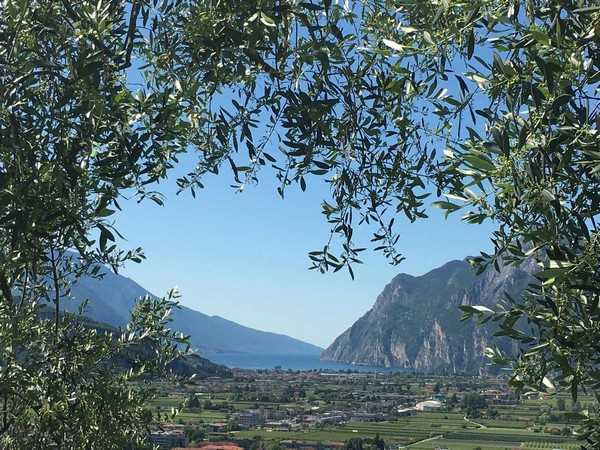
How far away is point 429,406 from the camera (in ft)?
362

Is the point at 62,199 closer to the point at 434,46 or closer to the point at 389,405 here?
the point at 434,46

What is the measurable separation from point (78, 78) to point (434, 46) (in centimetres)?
132

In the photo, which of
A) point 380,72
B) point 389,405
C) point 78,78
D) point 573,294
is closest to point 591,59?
point 573,294

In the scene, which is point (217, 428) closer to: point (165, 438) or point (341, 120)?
point (165, 438)

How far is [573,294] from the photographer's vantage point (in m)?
2.40

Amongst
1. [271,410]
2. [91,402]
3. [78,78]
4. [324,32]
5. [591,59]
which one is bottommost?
[271,410]

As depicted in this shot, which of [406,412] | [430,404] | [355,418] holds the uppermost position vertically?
[430,404]

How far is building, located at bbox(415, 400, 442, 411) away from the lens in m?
108

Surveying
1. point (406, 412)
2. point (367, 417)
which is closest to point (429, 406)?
point (406, 412)

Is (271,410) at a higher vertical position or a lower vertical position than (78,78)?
lower

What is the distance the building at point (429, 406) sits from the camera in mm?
108250

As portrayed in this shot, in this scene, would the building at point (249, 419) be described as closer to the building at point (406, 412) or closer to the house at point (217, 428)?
the house at point (217, 428)

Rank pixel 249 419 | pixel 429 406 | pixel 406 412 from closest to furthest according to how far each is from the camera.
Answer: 1. pixel 249 419
2. pixel 406 412
3. pixel 429 406

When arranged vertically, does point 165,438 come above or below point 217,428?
above
